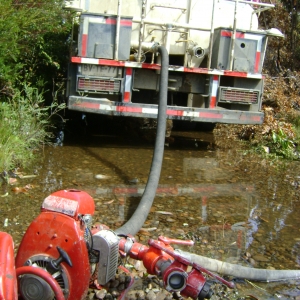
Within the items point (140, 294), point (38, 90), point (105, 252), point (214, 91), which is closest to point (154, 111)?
point (214, 91)

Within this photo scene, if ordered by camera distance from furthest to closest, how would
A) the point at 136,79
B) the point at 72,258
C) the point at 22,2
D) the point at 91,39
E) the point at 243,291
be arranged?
1. the point at 136,79
2. the point at 91,39
3. the point at 22,2
4. the point at 243,291
5. the point at 72,258

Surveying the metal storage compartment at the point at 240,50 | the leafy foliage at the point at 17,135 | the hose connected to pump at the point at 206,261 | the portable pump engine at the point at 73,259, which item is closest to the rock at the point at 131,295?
the portable pump engine at the point at 73,259

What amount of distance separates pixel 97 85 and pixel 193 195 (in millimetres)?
2095

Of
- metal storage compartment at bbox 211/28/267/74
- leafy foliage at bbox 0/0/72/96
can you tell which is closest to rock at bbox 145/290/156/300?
leafy foliage at bbox 0/0/72/96

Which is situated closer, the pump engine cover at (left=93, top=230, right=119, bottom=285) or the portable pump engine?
the portable pump engine

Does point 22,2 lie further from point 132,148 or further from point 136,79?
point 132,148

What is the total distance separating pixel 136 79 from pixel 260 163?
2.05 m

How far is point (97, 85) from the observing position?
5.85 m

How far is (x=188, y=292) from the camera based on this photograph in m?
2.32

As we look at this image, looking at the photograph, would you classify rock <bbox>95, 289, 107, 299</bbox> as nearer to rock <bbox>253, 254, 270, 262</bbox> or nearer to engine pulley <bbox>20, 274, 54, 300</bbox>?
engine pulley <bbox>20, 274, 54, 300</bbox>

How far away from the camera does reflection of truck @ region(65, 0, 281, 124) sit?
229 inches

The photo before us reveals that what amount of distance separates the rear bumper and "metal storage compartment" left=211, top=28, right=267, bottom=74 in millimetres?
635

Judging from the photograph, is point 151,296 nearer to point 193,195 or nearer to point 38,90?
point 193,195

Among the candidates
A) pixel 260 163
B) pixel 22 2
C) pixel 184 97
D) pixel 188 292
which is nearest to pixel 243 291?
pixel 188 292
